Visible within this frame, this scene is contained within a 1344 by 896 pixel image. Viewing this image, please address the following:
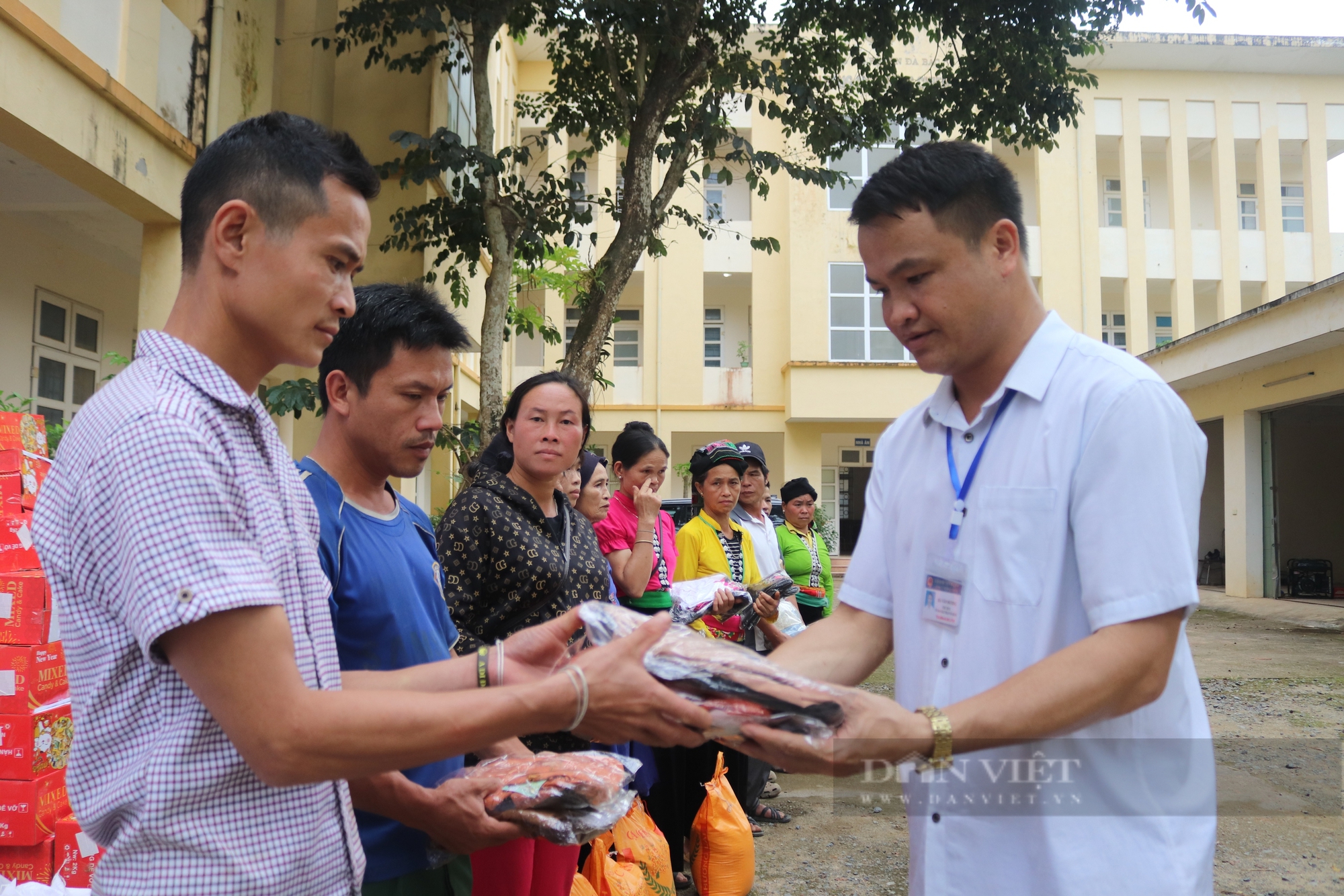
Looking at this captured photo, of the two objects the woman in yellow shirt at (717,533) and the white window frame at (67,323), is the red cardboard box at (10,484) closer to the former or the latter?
the woman in yellow shirt at (717,533)

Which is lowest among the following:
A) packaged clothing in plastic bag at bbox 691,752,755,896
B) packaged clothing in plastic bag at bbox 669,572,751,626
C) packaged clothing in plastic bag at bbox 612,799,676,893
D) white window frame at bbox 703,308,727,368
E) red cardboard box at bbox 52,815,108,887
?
packaged clothing in plastic bag at bbox 691,752,755,896

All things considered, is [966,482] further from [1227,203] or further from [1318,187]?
[1318,187]

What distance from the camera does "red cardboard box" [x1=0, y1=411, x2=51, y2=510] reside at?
2.94m

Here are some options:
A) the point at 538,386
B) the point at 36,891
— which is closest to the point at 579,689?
the point at 538,386

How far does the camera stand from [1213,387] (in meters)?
16.0

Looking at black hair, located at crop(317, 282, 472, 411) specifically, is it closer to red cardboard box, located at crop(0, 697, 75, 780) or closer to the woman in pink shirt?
red cardboard box, located at crop(0, 697, 75, 780)

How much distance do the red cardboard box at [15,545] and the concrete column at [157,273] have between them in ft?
11.3

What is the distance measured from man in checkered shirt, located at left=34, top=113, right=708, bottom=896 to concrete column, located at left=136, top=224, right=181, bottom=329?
5326 millimetres

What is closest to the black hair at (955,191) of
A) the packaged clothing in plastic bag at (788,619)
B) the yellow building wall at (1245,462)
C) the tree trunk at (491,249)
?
the packaged clothing in plastic bag at (788,619)

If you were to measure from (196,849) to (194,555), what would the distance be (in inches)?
15.8

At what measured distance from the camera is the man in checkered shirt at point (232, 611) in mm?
1100

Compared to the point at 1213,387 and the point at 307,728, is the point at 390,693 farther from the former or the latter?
the point at 1213,387

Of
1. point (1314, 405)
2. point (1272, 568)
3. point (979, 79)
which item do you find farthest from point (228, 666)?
point (1314, 405)

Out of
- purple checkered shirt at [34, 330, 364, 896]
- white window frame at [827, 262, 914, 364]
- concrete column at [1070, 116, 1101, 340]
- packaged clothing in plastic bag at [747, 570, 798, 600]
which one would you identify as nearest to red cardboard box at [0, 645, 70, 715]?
purple checkered shirt at [34, 330, 364, 896]
